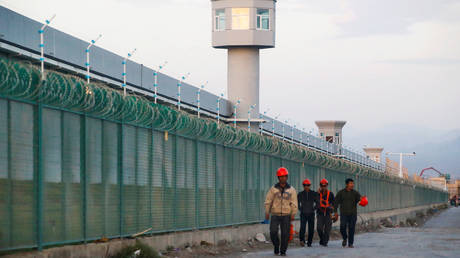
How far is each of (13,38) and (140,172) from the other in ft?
12.1

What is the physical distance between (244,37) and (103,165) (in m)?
23.5

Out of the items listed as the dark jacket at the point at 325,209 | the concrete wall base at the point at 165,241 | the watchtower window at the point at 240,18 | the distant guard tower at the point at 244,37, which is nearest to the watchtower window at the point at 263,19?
the distant guard tower at the point at 244,37

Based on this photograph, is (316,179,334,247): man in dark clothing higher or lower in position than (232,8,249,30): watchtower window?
lower

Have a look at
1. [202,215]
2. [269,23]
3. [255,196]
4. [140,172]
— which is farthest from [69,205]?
[269,23]

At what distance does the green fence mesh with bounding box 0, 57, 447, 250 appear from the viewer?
35.1 feet

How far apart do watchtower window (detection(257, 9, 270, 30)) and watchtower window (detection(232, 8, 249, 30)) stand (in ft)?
1.83

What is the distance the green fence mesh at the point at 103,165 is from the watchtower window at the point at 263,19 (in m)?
15.4

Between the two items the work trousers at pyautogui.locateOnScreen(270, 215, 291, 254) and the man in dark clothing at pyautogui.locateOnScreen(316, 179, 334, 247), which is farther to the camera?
the man in dark clothing at pyautogui.locateOnScreen(316, 179, 334, 247)

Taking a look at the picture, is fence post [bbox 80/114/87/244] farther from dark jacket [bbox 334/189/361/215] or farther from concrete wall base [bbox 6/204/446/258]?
dark jacket [bbox 334/189/361/215]

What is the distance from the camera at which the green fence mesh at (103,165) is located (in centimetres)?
1070

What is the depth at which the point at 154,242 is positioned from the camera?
47.9ft

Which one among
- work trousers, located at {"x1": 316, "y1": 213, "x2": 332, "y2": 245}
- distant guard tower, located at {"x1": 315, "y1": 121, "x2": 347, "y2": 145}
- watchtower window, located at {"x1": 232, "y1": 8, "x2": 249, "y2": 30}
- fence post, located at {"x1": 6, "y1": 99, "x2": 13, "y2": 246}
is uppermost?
watchtower window, located at {"x1": 232, "y1": 8, "x2": 249, "y2": 30}

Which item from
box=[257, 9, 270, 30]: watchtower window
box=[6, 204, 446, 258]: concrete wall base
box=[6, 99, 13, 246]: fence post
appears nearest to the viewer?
box=[6, 99, 13, 246]: fence post

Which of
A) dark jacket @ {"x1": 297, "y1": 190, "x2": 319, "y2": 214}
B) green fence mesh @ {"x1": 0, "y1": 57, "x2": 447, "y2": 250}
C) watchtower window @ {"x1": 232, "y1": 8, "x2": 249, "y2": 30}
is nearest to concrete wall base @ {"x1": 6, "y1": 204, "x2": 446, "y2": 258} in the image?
green fence mesh @ {"x1": 0, "y1": 57, "x2": 447, "y2": 250}
